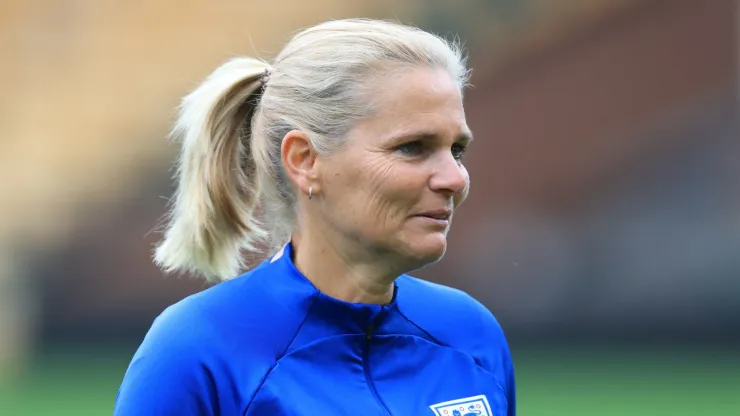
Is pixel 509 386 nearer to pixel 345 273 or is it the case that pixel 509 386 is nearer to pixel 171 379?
pixel 345 273

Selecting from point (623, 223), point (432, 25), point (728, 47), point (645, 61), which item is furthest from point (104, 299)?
point (728, 47)

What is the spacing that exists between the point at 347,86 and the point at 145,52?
21.8ft

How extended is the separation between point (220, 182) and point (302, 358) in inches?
18.2

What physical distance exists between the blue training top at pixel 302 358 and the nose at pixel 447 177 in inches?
11.2

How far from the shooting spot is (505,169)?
7887 mm

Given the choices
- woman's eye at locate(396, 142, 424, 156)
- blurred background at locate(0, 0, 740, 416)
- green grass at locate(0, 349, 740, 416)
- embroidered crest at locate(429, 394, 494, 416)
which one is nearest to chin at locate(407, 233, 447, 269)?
woman's eye at locate(396, 142, 424, 156)

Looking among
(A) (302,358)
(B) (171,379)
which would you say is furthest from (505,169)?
(B) (171,379)

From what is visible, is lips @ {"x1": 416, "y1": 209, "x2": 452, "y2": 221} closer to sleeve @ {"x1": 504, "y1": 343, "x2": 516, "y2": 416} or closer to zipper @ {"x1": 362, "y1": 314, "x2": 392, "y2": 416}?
zipper @ {"x1": 362, "y1": 314, "x2": 392, "y2": 416}

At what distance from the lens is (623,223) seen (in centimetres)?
787

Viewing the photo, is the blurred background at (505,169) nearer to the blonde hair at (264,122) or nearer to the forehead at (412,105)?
the blonde hair at (264,122)

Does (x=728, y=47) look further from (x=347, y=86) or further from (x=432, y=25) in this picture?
(x=347, y=86)

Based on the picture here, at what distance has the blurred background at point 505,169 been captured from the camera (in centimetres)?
753

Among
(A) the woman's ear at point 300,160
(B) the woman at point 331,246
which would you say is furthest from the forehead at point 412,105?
(A) the woman's ear at point 300,160

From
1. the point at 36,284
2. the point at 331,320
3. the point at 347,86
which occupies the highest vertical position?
the point at 347,86
